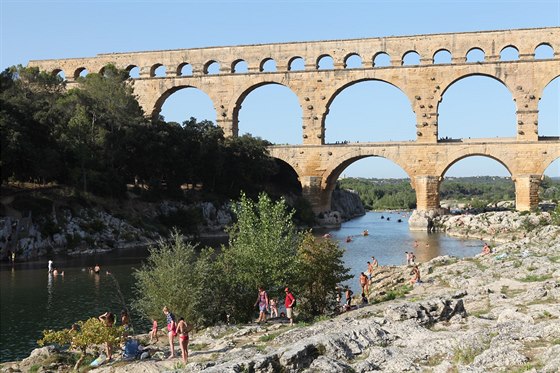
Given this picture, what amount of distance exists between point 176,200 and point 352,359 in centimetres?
3839

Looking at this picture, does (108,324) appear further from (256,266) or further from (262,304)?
(256,266)

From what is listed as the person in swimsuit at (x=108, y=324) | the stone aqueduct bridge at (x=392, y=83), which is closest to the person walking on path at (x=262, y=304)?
the person in swimsuit at (x=108, y=324)

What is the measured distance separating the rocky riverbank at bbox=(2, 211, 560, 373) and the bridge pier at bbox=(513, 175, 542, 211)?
3012 centimetres

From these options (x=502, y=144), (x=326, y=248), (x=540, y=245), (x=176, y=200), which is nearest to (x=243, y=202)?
(x=326, y=248)

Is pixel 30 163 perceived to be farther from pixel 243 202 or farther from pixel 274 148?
pixel 274 148

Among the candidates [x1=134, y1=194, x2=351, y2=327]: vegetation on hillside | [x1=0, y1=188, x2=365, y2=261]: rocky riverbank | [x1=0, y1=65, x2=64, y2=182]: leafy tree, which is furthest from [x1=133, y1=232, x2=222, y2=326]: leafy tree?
[x1=0, y1=65, x2=64, y2=182]: leafy tree

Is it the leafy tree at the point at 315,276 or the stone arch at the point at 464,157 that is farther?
the stone arch at the point at 464,157

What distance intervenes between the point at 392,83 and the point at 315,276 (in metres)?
34.7

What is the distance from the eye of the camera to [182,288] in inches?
676

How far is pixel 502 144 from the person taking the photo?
48344 millimetres

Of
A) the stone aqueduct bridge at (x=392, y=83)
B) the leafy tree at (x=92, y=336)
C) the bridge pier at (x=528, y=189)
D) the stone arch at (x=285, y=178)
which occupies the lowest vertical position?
the leafy tree at (x=92, y=336)

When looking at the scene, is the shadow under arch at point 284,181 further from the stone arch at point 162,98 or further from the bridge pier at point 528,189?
the bridge pier at point 528,189

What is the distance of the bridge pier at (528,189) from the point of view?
1879 inches

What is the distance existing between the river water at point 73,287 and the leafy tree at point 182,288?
104 cm
